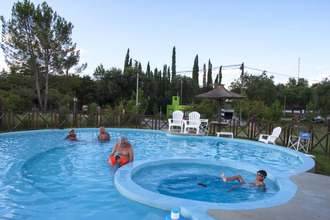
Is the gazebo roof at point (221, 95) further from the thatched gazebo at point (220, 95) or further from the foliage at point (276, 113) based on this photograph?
the foliage at point (276, 113)

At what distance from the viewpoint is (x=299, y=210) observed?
2996mm

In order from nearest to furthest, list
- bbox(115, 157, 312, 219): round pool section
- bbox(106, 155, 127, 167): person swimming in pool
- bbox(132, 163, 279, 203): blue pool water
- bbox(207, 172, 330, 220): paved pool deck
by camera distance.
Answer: bbox(207, 172, 330, 220): paved pool deck
bbox(115, 157, 312, 219): round pool section
bbox(132, 163, 279, 203): blue pool water
bbox(106, 155, 127, 167): person swimming in pool

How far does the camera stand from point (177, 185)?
4895 millimetres

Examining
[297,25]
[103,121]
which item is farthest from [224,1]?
[103,121]

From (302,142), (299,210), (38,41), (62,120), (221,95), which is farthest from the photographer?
(38,41)

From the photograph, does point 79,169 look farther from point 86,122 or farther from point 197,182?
point 86,122

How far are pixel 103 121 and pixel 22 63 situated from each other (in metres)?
14.9

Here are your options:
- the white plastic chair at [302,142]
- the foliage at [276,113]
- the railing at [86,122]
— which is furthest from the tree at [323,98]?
the white plastic chair at [302,142]

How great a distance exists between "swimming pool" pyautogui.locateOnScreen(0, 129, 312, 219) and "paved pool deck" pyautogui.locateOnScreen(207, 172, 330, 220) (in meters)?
0.84

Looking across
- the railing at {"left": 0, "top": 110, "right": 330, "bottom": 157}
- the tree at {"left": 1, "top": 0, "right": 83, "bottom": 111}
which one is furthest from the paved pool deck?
the tree at {"left": 1, "top": 0, "right": 83, "bottom": 111}

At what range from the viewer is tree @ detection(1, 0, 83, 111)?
21.4 meters

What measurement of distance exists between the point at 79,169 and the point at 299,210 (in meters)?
4.80

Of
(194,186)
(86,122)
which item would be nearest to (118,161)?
(194,186)

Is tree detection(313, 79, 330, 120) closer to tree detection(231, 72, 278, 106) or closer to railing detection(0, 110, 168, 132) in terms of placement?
tree detection(231, 72, 278, 106)
